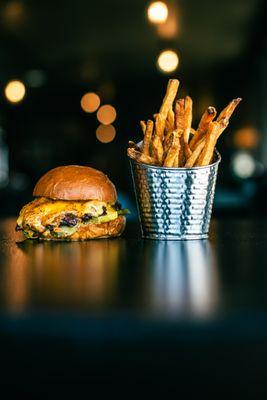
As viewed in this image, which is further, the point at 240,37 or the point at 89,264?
the point at 240,37

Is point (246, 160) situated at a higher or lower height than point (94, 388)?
higher

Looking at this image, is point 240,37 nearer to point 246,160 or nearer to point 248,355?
point 246,160

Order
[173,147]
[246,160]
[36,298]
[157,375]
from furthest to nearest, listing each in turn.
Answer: [246,160], [173,147], [36,298], [157,375]

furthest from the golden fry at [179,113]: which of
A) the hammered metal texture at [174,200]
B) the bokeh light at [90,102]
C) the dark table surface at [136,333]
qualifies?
the bokeh light at [90,102]

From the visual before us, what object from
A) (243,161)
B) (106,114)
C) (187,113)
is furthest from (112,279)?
(106,114)

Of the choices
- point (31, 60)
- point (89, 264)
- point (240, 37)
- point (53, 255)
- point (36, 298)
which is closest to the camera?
point (36, 298)

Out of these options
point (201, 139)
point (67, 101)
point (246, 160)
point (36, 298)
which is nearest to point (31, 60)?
point (67, 101)

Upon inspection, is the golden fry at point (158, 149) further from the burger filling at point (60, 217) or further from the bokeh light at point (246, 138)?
the bokeh light at point (246, 138)
